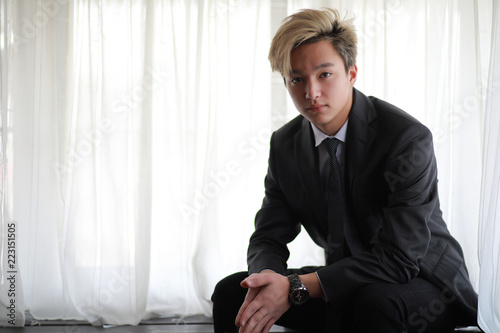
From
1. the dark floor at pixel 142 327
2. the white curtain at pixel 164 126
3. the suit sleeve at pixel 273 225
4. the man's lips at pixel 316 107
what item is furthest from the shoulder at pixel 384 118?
the dark floor at pixel 142 327

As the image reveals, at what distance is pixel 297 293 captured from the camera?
4.47 feet

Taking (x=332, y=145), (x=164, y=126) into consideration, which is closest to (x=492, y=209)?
(x=332, y=145)

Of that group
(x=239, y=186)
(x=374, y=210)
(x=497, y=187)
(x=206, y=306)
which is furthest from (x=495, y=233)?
(x=206, y=306)

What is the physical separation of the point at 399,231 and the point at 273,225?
408mm

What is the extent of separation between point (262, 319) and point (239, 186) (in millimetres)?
1226

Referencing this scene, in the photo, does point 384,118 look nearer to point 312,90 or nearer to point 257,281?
point 312,90

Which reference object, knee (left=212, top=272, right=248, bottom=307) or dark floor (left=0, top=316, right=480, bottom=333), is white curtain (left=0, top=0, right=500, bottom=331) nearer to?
dark floor (left=0, top=316, right=480, bottom=333)

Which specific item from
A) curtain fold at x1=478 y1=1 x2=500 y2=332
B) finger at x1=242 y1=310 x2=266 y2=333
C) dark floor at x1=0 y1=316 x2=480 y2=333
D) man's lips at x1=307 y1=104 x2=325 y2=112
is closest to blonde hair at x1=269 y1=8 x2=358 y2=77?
man's lips at x1=307 y1=104 x2=325 y2=112

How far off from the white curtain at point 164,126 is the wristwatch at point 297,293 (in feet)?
3.74

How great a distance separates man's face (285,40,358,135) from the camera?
1476mm

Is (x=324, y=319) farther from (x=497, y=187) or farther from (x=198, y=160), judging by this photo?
(x=198, y=160)

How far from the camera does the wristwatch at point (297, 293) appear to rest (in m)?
1.36

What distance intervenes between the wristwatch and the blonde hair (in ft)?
1.88

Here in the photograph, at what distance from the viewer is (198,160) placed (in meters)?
2.53
